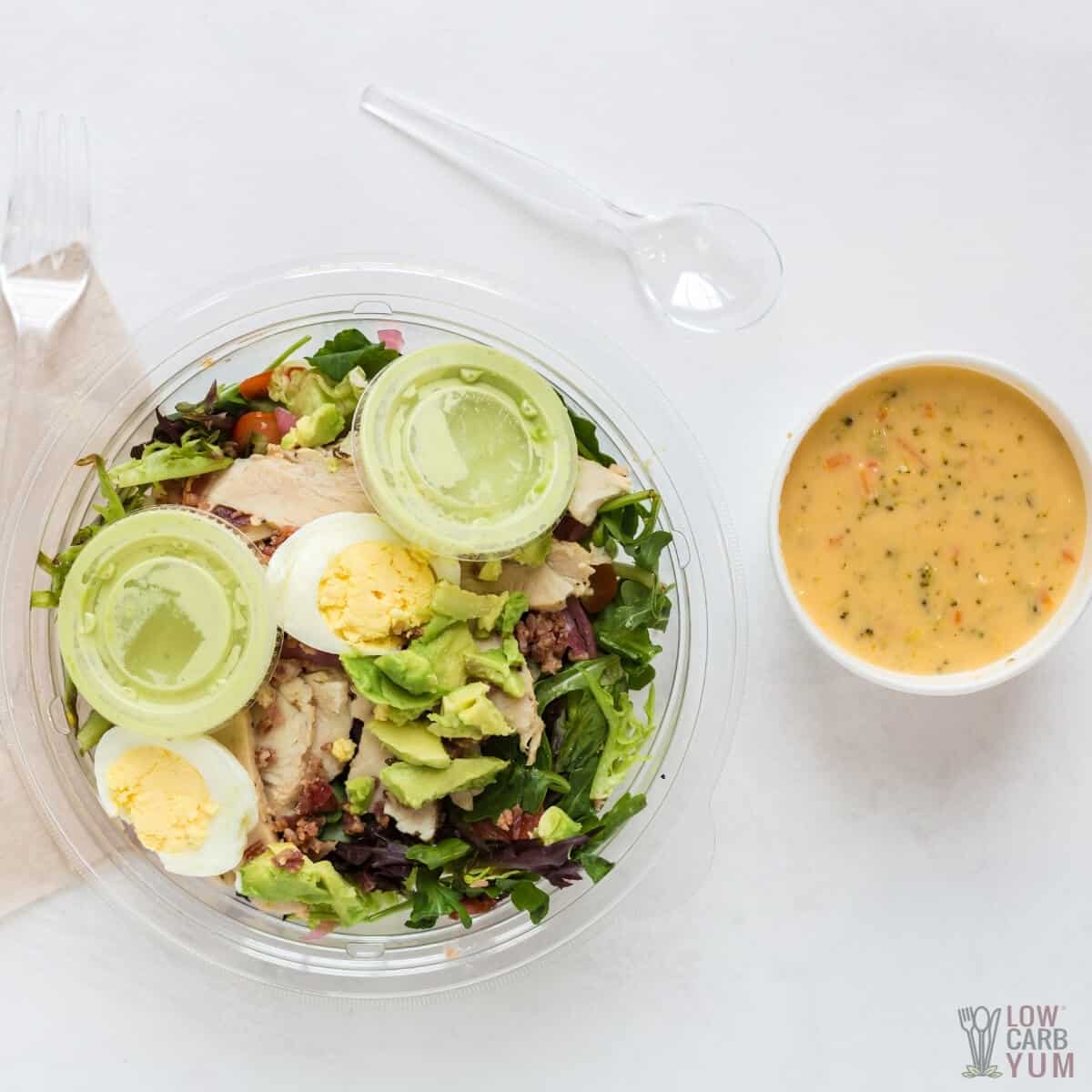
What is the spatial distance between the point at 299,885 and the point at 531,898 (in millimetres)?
387

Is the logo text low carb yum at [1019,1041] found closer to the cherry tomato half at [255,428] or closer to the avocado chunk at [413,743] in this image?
the avocado chunk at [413,743]

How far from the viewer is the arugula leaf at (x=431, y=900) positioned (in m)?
1.81

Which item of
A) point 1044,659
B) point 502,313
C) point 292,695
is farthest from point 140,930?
point 1044,659

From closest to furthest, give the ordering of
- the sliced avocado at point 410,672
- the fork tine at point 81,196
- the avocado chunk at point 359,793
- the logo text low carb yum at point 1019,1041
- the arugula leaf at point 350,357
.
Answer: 1. the sliced avocado at point 410,672
2. the avocado chunk at point 359,793
3. the arugula leaf at point 350,357
4. the fork tine at point 81,196
5. the logo text low carb yum at point 1019,1041

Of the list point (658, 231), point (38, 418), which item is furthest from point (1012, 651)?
point (38, 418)

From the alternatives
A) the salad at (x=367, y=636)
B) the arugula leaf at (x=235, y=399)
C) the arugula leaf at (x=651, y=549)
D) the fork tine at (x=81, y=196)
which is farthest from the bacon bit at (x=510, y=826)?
the fork tine at (x=81, y=196)

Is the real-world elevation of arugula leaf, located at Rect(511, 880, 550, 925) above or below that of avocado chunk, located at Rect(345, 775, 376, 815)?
below

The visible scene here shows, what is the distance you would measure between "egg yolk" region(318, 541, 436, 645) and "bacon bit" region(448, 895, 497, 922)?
527 mm

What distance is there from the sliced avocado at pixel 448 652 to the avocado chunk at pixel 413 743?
0.09 meters

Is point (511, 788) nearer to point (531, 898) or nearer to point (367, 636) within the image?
point (531, 898)

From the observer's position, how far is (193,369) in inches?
78.2

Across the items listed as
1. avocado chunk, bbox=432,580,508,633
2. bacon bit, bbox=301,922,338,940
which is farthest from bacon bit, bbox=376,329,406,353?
bacon bit, bbox=301,922,338,940

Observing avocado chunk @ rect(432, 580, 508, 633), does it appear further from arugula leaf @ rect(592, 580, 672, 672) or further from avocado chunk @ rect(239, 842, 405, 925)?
avocado chunk @ rect(239, 842, 405, 925)

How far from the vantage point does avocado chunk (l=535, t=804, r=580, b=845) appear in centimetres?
181
